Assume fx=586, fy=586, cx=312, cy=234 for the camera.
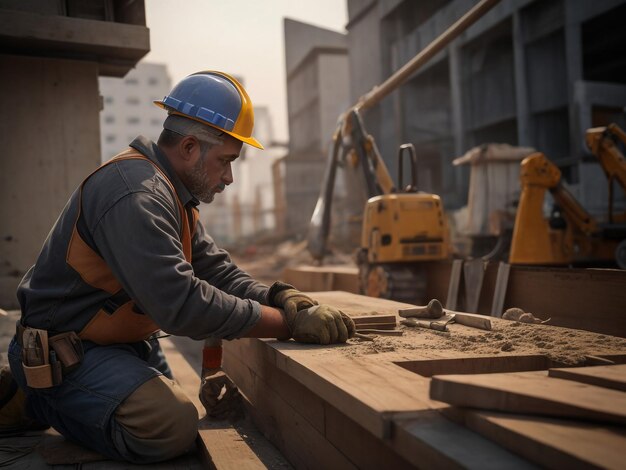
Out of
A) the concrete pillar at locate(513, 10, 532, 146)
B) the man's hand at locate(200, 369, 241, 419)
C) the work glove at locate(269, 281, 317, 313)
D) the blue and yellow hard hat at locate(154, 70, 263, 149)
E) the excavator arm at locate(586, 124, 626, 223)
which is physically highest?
the concrete pillar at locate(513, 10, 532, 146)

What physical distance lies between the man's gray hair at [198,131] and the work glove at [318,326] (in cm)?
89

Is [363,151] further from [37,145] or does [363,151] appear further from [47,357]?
[47,357]

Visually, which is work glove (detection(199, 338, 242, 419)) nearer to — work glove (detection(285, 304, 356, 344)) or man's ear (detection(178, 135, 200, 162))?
work glove (detection(285, 304, 356, 344))

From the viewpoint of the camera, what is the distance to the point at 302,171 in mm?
34969

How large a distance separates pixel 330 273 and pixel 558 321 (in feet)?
11.9

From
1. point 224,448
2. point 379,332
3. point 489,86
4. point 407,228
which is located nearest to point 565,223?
point 407,228

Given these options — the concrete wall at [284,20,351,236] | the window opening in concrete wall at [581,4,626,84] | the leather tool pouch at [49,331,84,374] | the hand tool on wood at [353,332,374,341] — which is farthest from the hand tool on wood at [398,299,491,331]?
the concrete wall at [284,20,351,236]

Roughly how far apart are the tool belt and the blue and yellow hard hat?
44.1 inches

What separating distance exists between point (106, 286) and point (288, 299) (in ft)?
2.73

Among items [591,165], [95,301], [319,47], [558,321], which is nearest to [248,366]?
[95,301]

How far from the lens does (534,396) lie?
1406 mm

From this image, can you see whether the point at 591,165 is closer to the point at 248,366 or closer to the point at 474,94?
the point at 474,94

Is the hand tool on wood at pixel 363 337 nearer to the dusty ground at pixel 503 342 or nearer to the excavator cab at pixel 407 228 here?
the dusty ground at pixel 503 342

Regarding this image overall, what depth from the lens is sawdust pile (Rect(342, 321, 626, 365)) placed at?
7.66 ft
